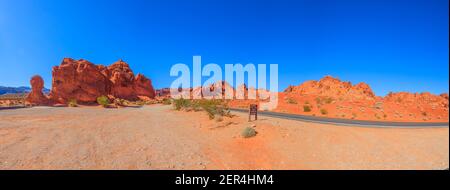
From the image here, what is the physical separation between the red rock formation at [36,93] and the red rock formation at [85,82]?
2161 mm

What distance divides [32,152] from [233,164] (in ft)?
21.3

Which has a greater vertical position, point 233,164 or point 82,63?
point 82,63

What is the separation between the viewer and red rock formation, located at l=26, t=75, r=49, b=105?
43.3 meters

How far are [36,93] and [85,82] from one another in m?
9.43

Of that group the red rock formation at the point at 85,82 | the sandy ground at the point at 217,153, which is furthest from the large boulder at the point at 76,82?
the sandy ground at the point at 217,153

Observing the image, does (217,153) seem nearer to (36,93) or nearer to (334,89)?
(36,93)

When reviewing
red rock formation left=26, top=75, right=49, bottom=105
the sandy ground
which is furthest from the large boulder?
the sandy ground

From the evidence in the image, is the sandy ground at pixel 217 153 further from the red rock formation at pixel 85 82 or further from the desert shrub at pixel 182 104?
the red rock formation at pixel 85 82

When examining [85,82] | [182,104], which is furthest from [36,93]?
[182,104]

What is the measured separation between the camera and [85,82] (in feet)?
167
